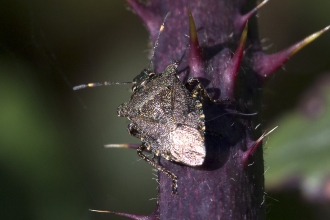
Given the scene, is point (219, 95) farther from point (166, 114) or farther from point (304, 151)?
point (304, 151)

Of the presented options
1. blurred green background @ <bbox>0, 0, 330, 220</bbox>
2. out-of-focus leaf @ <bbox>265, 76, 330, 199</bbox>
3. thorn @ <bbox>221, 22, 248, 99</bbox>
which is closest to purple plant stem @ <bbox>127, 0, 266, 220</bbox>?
thorn @ <bbox>221, 22, 248, 99</bbox>

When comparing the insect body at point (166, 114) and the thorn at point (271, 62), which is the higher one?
the thorn at point (271, 62)

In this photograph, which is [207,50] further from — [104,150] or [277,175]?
[104,150]

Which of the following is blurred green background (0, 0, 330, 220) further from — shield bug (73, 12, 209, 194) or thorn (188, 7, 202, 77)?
thorn (188, 7, 202, 77)

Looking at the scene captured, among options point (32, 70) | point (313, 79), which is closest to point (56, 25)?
point (32, 70)

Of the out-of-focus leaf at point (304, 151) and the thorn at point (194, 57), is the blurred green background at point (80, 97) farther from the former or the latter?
the thorn at point (194, 57)

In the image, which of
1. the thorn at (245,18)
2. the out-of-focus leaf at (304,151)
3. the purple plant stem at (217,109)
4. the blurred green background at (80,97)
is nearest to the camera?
the purple plant stem at (217,109)

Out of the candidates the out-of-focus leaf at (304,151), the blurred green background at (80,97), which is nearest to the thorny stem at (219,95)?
the out-of-focus leaf at (304,151)
